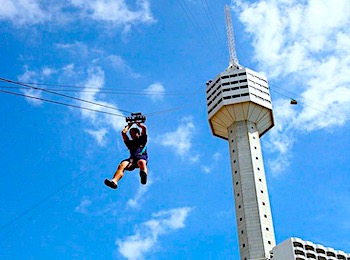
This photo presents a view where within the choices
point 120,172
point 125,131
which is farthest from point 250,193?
point 120,172

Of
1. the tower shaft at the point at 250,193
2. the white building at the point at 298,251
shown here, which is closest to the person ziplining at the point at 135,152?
the white building at the point at 298,251

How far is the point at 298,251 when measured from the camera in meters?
63.4

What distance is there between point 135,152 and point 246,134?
62.0 m

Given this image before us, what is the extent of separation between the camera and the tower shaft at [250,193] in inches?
2714

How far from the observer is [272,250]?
66.1m

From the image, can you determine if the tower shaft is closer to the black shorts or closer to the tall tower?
the tall tower

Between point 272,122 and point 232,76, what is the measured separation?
28.9 feet

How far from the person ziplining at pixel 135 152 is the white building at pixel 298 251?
45.8 metres

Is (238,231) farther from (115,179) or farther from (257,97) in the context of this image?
(115,179)

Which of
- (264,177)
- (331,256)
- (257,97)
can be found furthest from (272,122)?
(331,256)

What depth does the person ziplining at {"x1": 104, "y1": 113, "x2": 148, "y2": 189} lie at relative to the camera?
715 inches

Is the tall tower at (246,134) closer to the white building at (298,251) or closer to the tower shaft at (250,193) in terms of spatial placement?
the tower shaft at (250,193)

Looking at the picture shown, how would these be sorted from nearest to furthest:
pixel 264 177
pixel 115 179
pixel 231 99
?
pixel 115 179 < pixel 264 177 < pixel 231 99

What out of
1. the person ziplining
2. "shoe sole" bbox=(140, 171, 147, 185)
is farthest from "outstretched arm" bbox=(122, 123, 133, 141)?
"shoe sole" bbox=(140, 171, 147, 185)
